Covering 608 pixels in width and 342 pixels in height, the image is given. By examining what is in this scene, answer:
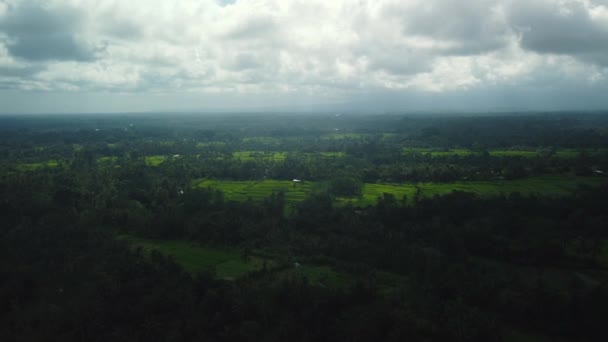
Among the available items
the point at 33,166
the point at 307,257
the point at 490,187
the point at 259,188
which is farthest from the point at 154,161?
the point at 490,187

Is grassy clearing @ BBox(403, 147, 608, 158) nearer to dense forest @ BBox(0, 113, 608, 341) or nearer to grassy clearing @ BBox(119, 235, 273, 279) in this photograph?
dense forest @ BBox(0, 113, 608, 341)

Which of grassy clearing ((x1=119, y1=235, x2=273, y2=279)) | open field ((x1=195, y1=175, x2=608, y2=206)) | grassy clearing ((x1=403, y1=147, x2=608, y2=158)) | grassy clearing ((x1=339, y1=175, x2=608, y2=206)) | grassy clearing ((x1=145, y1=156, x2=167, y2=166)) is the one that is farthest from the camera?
grassy clearing ((x1=403, y1=147, x2=608, y2=158))

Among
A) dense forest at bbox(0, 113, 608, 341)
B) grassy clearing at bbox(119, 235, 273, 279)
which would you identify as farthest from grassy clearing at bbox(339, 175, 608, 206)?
grassy clearing at bbox(119, 235, 273, 279)

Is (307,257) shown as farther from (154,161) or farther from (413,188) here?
(154,161)

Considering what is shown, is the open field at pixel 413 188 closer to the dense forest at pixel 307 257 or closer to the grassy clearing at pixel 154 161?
the dense forest at pixel 307 257

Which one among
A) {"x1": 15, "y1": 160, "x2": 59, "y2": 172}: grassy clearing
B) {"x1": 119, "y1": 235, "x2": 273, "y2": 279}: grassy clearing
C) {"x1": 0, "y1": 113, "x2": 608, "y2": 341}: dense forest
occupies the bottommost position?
{"x1": 119, "y1": 235, "x2": 273, "y2": 279}: grassy clearing

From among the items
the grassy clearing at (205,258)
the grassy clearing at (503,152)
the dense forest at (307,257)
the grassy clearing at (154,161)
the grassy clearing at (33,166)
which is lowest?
the grassy clearing at (205,258)

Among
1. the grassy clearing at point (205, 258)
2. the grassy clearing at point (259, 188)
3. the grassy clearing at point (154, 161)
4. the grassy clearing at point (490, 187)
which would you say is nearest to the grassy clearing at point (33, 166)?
the grassy clearing at point (154, 161)
